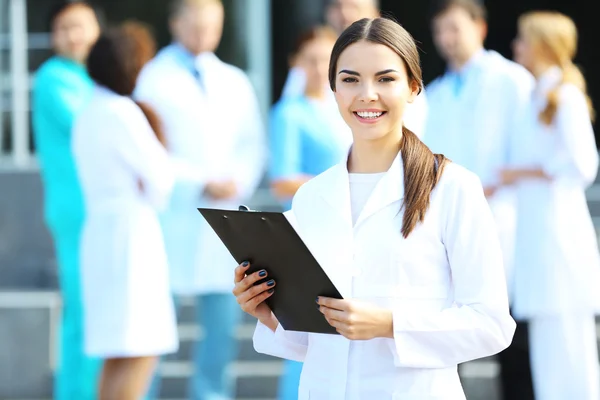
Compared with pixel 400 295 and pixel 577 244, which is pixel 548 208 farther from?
pixel 400 295

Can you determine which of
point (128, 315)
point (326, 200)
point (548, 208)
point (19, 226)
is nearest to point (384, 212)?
point (326, 200)

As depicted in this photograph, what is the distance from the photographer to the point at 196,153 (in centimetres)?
546

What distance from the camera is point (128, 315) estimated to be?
15.3 feet

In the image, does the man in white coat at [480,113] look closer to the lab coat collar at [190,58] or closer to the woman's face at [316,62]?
the woman's face at [316,62]

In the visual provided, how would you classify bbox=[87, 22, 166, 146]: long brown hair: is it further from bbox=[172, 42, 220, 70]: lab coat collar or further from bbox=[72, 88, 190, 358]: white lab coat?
bbox=[172, 42, 220, 70]: lab coat collar

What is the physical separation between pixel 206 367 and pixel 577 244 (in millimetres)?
1801

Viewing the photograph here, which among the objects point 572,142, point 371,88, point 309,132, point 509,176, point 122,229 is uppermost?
point 309,132

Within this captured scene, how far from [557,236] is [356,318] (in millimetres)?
2995

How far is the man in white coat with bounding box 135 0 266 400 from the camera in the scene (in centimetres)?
541

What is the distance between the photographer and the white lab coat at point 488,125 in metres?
5.20

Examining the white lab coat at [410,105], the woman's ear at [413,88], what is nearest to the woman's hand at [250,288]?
the woman's ear at [413,88]

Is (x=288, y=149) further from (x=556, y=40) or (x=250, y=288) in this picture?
(x=250, y=288)

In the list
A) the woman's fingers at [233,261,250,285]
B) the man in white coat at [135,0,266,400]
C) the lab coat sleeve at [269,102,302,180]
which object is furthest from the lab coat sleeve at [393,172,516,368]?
the man in white coat at [135,0,266,400]

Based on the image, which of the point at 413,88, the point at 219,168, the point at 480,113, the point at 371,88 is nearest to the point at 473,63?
the point at 480,113
